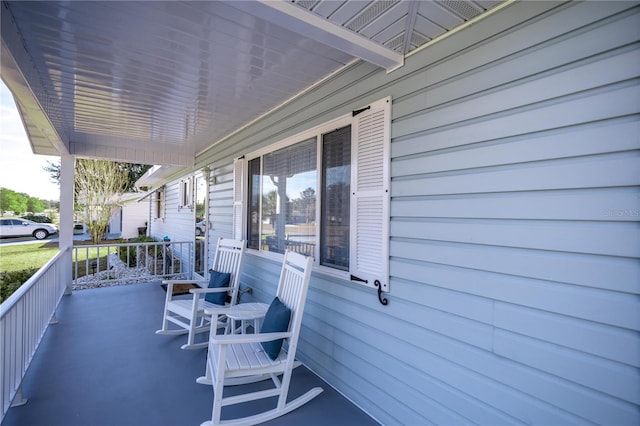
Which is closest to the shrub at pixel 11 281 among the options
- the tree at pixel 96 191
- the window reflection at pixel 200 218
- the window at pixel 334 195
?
the window reflection at pixel 200 218

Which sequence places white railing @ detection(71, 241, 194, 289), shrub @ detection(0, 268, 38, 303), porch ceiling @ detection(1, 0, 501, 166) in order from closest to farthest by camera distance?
porch ceiling @ detection(1, 0, 501, 166) → shrub @ detection(0, 268, 38, 303) → white railing @ detection(71, 241, 194, 289)

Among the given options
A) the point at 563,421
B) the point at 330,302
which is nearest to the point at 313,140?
the point at 330,302

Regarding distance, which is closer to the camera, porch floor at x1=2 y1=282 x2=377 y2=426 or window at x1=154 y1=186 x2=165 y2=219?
porch floor at x1=2 y1=282 x2=377 y2=426

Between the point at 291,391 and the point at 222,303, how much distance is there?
4.71 ft

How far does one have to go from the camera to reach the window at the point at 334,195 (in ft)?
7.40

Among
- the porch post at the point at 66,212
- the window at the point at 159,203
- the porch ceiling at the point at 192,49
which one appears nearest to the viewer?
the porch ceiling at the point at 192,49

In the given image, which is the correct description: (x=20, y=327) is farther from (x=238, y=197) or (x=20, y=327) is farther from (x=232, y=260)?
(x=238, y=197)

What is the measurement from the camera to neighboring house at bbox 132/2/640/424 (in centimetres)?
125

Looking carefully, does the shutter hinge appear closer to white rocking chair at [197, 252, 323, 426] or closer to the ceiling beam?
the ceiling beam

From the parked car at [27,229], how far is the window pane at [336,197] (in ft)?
57.2

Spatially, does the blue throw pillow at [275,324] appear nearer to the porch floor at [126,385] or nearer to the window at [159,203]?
the porch floor at [126,385]

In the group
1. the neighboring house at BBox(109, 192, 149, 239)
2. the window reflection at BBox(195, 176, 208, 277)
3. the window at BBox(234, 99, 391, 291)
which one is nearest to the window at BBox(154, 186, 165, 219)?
the neighboring house at BBox(109, 192, 149, 239)

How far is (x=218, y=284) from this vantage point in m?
3.77

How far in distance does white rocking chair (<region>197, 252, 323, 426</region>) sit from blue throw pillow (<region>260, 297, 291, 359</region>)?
0.03m
